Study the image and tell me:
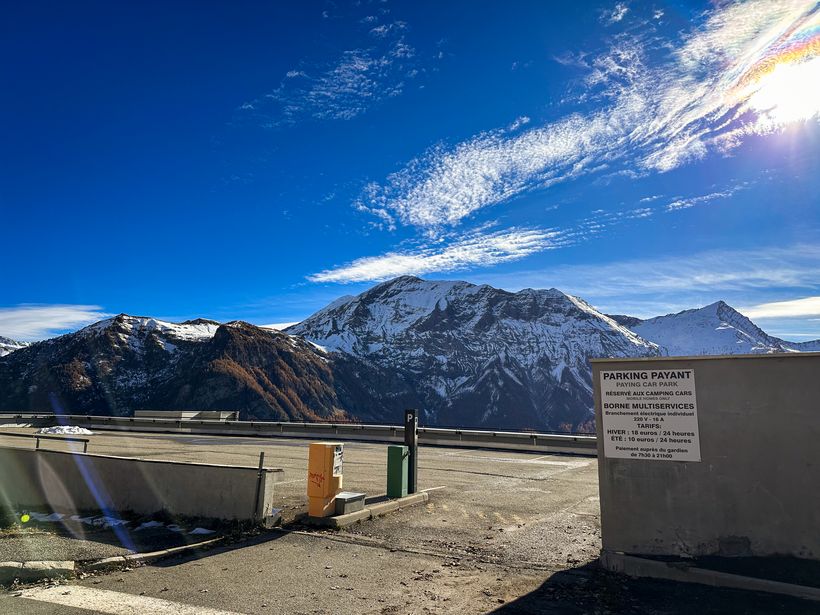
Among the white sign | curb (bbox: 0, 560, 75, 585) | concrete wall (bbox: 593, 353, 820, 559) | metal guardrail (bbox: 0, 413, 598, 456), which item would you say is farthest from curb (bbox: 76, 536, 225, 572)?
metal guardrail (bbox: 0, 413, 598, 456)

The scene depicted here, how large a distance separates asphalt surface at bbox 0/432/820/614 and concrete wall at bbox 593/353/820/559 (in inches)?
30.5

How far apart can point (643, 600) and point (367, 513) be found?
17.0ft

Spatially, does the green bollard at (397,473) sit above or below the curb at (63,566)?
above

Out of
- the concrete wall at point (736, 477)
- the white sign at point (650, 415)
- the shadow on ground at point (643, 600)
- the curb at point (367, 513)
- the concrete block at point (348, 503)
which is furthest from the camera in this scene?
the concrete block at point (348, 503)

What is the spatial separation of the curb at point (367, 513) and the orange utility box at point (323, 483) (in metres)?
0.14

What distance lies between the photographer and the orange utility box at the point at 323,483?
31.9ft

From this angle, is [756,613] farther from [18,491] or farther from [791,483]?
[18,491]

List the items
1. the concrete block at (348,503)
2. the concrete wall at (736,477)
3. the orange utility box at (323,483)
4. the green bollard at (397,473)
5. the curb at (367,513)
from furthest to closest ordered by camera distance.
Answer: the green bollard at (397,473)
the concrete block at (348,503)
the orange utility box at (323,483)
the curb at (367,513)
the concrete wall at (736,477)

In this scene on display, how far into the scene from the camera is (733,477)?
7039mm

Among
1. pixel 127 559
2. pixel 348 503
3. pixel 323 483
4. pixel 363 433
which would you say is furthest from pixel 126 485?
pixel 363 433

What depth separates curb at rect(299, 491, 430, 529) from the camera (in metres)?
9.54

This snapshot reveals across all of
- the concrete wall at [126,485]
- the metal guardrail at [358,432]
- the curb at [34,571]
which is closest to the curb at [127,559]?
the curb at [34,571]

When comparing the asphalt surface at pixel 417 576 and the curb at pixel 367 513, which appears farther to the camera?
the curb at pixel 367 513

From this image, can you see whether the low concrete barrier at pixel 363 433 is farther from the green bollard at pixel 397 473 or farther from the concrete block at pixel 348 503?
the concrete block at pixel 348 503
